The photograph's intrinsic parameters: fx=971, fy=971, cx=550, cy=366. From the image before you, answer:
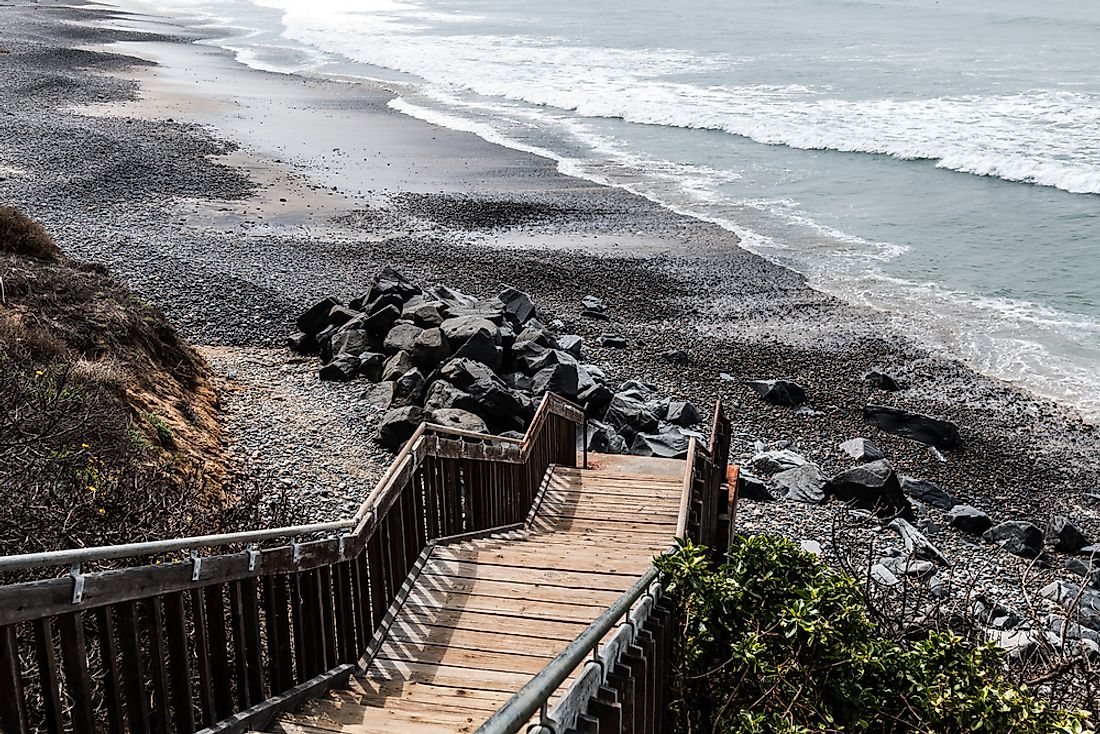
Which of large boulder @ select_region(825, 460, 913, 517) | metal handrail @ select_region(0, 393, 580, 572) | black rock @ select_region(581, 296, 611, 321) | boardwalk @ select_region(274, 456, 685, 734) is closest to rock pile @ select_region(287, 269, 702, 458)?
black rock @ select_region(581, 296, 611, 321)

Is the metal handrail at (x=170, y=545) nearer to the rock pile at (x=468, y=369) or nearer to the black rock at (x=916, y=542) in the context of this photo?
the rock pile at (x=468, y=369)

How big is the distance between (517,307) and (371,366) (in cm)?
371

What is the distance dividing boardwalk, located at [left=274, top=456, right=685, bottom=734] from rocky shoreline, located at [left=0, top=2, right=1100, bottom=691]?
114 inches

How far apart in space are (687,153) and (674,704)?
3417 centimetres

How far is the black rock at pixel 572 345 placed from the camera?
17.0 meters

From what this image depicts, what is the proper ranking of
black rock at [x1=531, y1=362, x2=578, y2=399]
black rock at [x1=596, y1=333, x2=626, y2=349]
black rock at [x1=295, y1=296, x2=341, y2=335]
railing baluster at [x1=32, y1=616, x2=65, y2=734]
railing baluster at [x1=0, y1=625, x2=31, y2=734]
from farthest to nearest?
black rock at [x1=596, y1=333, x2=626, y2=349] < black rock at [x1=295, y1=296, x2=341, y2=335] < black rock at [x1=531, y1=362, x2=578, y2=399] < railing baluster at [x1=32, y1=616, x2=65, y2=734] < railing baluster at [x1=0, y1=625, x2=31, y2=734]

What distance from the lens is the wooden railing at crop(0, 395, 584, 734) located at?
361 cm

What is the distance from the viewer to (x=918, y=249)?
25.1 meters

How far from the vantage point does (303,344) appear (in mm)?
16469

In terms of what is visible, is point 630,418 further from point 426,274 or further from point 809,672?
point 809,672

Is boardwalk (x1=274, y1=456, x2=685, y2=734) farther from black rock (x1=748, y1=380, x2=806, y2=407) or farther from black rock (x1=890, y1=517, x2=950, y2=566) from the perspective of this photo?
black rock (x1=748, y1=380, x2=806, y2=407)

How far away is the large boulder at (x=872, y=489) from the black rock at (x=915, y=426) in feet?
7.59

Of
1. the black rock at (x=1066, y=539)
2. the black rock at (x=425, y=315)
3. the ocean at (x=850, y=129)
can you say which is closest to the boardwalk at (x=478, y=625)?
the black rock at (x=1066, y=539)

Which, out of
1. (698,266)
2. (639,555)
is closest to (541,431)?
(639,555)
